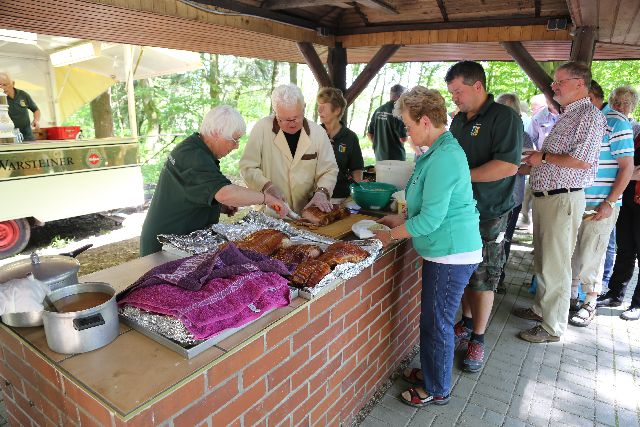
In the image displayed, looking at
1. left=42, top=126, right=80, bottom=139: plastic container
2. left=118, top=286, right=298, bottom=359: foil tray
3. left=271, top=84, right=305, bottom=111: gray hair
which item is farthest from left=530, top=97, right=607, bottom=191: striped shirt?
left=42, top=126, right=80, bottom=139: plastic container

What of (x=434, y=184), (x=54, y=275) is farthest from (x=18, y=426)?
(x=434, y=184)

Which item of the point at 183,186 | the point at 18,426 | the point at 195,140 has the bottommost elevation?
the point at 18,426

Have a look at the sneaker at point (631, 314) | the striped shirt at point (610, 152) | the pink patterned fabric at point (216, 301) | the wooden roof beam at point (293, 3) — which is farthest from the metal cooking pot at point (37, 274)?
the sneaker at point (631, 314)

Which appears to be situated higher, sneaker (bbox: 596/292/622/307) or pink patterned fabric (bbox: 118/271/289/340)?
pink patterned fabric (bbox: 118/271/289/340)

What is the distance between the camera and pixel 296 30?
225 inches

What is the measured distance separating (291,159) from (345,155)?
96 cm

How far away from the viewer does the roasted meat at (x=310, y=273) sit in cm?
196

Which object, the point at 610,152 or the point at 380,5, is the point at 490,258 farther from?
the point at 380,5

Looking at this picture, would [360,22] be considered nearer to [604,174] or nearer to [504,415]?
[604,174]

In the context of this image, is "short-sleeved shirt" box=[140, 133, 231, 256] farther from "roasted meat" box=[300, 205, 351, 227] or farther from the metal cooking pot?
the metal cooking pot

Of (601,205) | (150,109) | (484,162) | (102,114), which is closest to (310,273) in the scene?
(484,162)

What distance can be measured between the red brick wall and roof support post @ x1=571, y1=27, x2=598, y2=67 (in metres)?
3.11

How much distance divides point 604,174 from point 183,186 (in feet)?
12.3

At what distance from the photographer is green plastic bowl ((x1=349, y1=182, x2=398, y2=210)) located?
331cm
